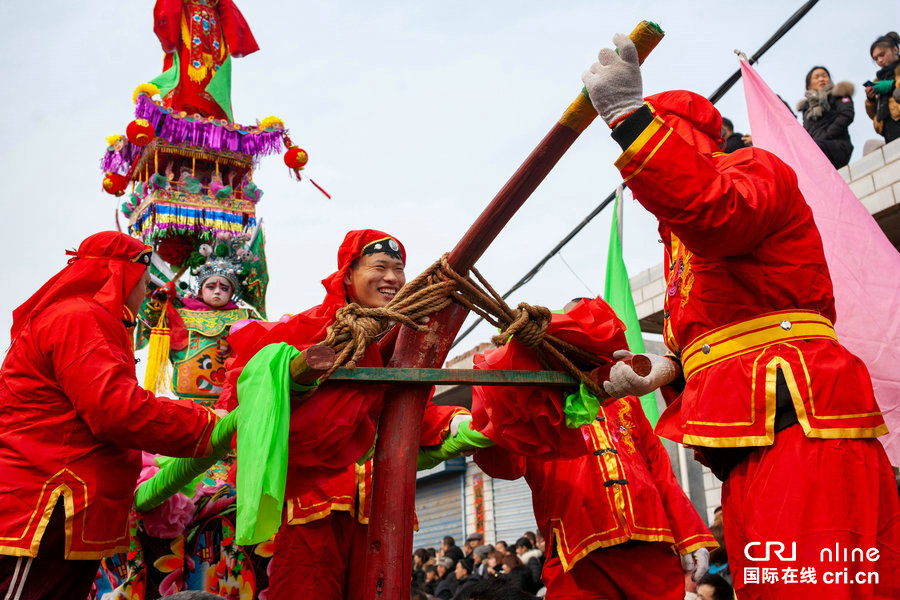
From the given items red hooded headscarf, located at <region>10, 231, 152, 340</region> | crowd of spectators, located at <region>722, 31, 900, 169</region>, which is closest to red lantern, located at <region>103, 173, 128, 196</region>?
red hooded headscarf, located at <region>10, 231, 152, 340</region>

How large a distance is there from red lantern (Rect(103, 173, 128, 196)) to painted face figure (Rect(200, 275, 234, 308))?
153cm

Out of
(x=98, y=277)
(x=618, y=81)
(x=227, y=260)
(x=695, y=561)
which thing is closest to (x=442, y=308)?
(x=618, y=81)

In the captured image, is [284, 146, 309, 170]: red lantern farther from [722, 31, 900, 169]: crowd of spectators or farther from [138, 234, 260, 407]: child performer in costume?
[722, 31, 900, 169]: crowd of spectators

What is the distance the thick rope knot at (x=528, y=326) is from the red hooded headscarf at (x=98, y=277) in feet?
5.15

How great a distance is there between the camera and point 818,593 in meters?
1.99

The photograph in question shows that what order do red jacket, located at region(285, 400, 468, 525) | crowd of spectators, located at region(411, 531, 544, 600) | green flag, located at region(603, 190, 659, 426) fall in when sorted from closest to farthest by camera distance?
red jacket, located at region(285, 400, 468, 525) → green flag, located at region(603, 190, 659, 426) → crowd of spectators, located at region(411, 531, 544, 600)

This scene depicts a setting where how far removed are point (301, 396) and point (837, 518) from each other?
58.6 inches

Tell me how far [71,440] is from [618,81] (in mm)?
2180

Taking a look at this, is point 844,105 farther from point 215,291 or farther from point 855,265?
point 215,291

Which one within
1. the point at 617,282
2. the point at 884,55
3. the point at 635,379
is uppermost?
the point at 884,55

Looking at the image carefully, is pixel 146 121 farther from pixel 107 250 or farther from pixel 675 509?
pixel 675 509

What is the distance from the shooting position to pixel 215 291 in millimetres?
5898

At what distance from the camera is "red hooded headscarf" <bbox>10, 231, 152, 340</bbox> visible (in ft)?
10.2

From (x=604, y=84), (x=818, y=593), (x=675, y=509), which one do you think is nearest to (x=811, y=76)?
(x=675, y=509)
